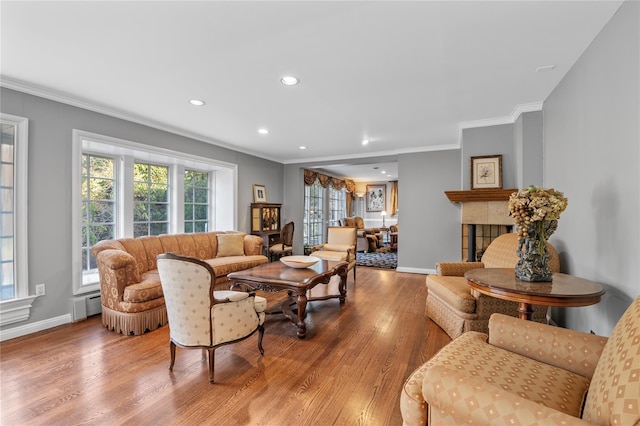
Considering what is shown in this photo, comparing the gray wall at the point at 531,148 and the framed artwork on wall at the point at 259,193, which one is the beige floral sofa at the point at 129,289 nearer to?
the framed artwork on wall at the point at 259,193

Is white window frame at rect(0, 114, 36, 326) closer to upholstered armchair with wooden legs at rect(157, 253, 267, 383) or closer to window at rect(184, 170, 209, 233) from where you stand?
upholstered armchair with wooden legs at rect(157, 253, 267, 383)

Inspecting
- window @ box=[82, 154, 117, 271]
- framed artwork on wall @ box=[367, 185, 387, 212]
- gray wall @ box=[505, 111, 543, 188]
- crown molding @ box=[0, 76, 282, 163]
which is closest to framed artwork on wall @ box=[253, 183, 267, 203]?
crown molding @ box=[0, 76, 282, 163]

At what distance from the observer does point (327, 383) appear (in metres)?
2.04

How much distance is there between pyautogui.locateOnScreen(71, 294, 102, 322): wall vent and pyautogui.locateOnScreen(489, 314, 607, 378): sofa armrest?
154 inches

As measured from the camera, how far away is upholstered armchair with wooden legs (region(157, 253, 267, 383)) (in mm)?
1998

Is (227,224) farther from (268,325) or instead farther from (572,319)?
(572,319)

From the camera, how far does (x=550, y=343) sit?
1.45 m

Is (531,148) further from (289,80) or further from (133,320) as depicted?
(133,320)

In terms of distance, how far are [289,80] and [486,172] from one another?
2.91 meters

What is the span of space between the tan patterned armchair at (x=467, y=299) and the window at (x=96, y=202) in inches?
162

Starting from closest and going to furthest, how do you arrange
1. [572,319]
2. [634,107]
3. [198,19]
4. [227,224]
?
1. [634,107]
2. [198,19]
3. [572,319]
4. [227,224]

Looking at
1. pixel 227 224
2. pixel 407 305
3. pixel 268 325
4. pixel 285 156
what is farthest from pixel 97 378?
pixel 285 156

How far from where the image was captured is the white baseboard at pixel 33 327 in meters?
2.72

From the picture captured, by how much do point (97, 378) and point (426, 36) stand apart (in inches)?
131
